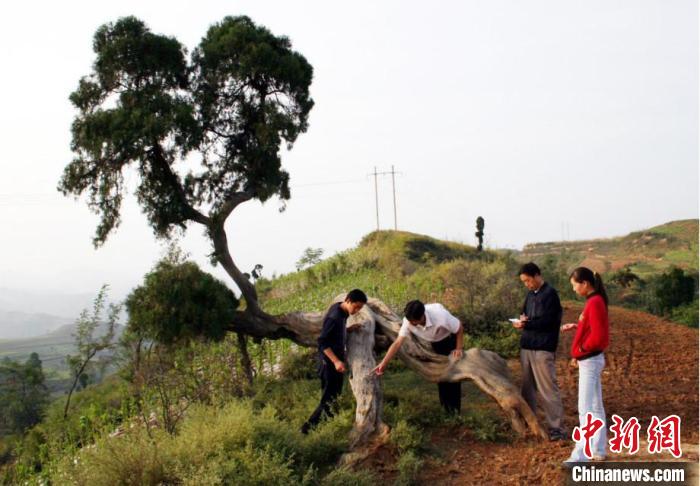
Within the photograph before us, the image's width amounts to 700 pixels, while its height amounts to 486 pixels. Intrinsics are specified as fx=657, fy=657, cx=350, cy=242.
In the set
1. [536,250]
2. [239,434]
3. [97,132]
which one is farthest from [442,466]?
[536,250]

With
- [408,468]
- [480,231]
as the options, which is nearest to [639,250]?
[480,231]

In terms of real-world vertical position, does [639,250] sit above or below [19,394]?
above

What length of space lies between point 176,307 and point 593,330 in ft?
15.3

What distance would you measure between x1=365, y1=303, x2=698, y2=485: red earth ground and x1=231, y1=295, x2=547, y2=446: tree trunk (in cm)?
30

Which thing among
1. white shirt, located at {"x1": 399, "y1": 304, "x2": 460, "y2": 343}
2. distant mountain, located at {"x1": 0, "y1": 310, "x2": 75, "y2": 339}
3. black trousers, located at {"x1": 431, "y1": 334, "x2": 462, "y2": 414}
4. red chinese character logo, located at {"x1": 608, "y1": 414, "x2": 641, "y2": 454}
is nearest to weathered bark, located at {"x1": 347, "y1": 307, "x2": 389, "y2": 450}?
white shirt, located at {"x1": 399, "y1": 304, "x2": 460, "y2": 343}

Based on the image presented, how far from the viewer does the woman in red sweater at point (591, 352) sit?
5.60 metres

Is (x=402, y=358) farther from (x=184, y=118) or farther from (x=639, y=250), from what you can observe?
(x=639, y=250)

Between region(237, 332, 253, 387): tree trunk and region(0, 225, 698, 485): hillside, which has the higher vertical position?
region(237, 332, 253, 387): tree trunk

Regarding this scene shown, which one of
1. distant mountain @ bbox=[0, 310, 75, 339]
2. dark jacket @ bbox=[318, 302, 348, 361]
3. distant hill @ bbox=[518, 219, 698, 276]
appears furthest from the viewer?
distant mountain @ bbox=[0, 310, 75, 339]

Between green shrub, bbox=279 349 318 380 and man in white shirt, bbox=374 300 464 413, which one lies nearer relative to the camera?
man in white shirt, bbox=374 300 464 413

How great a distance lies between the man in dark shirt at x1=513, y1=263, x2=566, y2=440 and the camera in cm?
633

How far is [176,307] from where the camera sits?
25.5ft

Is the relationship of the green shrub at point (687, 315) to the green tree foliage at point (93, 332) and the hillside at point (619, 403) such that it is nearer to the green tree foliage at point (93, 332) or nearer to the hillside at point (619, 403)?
the hillside at point (619, 403)

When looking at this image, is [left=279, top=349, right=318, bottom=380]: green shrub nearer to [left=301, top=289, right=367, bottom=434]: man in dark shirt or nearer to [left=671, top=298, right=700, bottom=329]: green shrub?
[left=301, top=289, right=367, bottom=434]: man in dark shirt
